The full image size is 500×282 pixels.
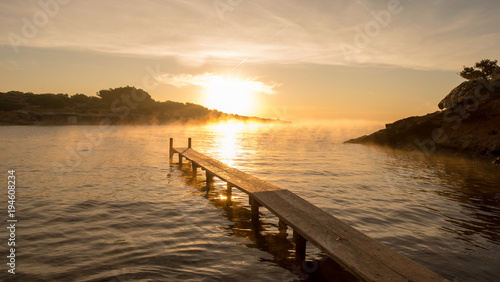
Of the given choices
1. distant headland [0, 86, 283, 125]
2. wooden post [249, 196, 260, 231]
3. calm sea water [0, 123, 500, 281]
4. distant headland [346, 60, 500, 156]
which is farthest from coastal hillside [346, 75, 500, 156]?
distant headland [0, 86, 283, 125]

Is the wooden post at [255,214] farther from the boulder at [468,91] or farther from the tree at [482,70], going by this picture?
the tree at [482,70]

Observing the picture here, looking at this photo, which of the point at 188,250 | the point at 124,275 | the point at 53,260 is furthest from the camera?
the point at 188,250

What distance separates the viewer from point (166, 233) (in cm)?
794

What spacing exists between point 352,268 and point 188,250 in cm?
368

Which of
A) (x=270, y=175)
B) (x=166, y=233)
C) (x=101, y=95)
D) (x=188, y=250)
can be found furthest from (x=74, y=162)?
(x=101, y=95)

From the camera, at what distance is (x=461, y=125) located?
26.8 metres

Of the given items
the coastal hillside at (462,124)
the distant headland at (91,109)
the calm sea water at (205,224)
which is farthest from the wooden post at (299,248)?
the distant headland at (91,109)

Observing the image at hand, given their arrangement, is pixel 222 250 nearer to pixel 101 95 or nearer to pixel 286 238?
pixel 286 238

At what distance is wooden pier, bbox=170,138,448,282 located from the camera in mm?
4477

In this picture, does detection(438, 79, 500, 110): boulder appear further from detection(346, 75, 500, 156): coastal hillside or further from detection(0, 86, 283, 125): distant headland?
detection(0, 86, 283, 125): distant headland

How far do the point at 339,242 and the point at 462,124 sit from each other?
2694 centimetres

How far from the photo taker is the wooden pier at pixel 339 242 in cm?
448

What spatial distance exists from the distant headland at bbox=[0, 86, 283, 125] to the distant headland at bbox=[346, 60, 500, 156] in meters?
82.7

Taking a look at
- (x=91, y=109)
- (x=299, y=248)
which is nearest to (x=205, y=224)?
(x=299, y=248)
